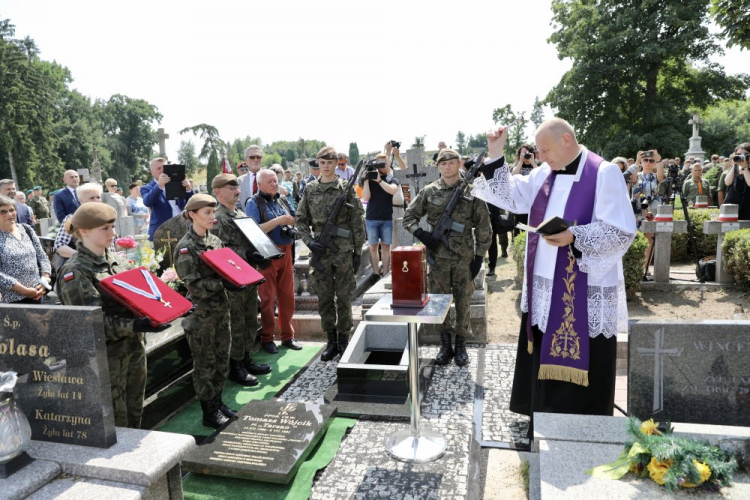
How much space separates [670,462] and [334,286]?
3.93 meters

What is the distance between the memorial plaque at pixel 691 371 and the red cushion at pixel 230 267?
2.81 metres

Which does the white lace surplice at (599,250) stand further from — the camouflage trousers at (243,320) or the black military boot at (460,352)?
the camouflage trousers at (243,320)

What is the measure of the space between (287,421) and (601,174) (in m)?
2.97

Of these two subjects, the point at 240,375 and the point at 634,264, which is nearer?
the point at 240,375

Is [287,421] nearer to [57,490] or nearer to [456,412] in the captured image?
[456,412]

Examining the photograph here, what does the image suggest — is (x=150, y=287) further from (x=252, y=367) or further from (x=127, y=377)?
(x=252, y=367)

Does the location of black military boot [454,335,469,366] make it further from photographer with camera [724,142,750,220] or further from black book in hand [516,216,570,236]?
photographer with camera [724,142,750,220]

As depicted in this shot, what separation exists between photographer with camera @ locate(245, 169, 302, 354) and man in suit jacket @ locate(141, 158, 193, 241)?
1.05m

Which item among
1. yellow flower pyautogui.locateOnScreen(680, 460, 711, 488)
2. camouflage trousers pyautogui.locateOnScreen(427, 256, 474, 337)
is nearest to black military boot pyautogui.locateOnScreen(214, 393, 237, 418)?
camouflage trousers pyautogui.locateOnScreen(427, 256, 474, 337)

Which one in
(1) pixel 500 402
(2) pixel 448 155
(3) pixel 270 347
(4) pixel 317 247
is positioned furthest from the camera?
(3) pixel 270 347

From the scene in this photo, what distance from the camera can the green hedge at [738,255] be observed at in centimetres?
720

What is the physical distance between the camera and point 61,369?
8.48ft

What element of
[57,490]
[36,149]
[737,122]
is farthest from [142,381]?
[737,122]

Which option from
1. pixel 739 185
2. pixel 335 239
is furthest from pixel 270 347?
pixel 739 185
